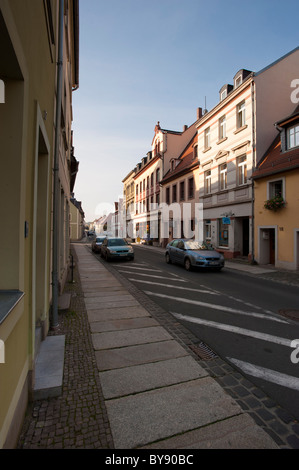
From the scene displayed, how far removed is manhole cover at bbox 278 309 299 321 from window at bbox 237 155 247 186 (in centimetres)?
1141

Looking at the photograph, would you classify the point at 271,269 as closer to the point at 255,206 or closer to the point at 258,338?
the point at 255,206

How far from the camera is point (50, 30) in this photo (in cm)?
396

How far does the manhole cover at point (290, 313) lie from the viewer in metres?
5.61

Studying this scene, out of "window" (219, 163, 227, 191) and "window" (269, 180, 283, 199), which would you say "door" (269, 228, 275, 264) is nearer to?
"window" (269, 180, 283, 199)

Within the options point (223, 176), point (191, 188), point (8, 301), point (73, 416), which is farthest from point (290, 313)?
point (191, 188)

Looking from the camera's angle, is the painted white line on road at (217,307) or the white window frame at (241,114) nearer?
the painted white line on road at (217,307)

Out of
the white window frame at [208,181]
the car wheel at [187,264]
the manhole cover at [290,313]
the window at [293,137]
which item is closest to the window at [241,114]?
the window at [293,137]

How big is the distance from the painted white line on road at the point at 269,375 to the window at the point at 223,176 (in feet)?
51.7

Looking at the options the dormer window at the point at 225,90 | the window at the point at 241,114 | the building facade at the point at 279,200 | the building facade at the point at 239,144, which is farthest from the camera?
the dormer window at the point at 225,90

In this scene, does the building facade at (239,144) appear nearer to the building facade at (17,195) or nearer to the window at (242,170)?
the window at (242,170)

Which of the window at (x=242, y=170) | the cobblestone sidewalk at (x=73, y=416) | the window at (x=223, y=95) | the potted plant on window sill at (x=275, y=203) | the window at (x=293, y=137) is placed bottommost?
the cobblestone sidewalk at (x=73, y=416)

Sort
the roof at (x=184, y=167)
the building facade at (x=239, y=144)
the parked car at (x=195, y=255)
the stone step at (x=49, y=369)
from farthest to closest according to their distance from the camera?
the roof at (x=184, y=167), the building facade at (x=239, y=144), the parked car at (x=195, y=255), the stone step at (x=49, y=369)

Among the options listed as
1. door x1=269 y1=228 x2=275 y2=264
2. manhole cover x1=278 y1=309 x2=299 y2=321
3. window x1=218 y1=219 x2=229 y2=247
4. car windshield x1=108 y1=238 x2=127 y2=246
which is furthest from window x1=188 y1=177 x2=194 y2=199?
manhole cover x1=278 y1=309 x2=299 y2=321
